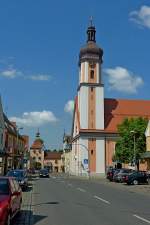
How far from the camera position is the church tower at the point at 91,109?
301 feet

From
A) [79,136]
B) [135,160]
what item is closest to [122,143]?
[135,160]

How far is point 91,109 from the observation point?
303 feet

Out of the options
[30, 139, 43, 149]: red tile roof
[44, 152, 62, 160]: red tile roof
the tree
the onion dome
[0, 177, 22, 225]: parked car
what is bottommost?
[0, 177, 22, 225]: parked car

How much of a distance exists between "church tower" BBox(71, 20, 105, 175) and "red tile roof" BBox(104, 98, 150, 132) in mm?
5078

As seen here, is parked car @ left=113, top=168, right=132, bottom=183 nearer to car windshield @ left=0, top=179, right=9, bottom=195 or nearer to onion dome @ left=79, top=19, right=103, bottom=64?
car windshield @ left=0, top=179, right=9, bottom=195

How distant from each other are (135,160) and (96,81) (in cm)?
3425

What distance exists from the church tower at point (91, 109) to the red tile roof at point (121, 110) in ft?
16.7

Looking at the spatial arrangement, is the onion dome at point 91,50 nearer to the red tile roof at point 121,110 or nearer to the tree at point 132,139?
the red tile roof at point 121,110

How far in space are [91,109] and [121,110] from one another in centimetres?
1266

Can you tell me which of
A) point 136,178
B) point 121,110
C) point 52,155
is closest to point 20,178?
point 136,178

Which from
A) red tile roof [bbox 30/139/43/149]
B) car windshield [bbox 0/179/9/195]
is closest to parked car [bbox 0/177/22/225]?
car windshield [bbox 0/179/9/195]

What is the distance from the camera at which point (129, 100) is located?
106 meters

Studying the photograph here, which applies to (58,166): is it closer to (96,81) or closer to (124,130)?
(96,81)

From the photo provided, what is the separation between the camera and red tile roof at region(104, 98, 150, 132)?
9831 cm
